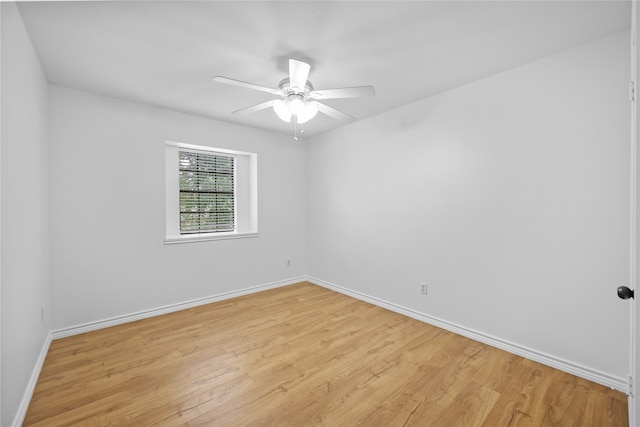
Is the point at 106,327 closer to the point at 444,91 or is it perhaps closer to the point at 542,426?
the point at 542,426

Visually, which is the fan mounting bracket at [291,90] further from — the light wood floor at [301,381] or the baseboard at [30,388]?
the baseboard at [30,388]

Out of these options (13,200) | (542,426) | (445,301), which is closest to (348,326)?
(445,301)

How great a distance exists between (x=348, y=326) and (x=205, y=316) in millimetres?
1621

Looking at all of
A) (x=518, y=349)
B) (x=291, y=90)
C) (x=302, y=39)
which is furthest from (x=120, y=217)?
(x=518, y=349)

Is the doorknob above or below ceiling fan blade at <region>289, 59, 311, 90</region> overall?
below

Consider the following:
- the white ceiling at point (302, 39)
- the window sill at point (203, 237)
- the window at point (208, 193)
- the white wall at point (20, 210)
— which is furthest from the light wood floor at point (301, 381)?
the white ceiling at point (302, 39)

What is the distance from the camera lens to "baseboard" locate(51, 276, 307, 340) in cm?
259

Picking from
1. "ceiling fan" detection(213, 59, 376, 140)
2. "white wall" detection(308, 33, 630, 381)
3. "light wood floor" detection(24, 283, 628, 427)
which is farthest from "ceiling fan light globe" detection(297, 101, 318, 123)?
"light wood floor" detection(24, 283, 628, 427)

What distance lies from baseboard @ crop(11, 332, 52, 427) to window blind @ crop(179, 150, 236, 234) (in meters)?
1.66

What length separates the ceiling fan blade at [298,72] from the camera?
1724mm

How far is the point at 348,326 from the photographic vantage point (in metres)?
2.80

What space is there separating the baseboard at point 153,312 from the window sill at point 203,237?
0.74 meters

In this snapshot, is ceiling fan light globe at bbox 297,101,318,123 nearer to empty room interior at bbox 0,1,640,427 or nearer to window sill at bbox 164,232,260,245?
empty room interior at bbox 0,1,640,427

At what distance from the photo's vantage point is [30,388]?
5.74 feet
